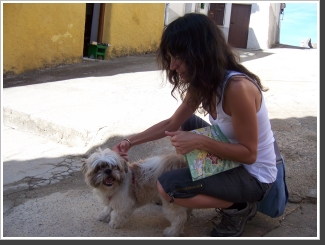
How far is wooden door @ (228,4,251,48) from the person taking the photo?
746 inches

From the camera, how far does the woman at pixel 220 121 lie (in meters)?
2.29

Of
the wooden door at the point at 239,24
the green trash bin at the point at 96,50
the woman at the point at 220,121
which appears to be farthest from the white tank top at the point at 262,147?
the wooden door at the point at 239,24

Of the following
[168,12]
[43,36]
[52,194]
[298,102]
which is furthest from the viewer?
[168,12]

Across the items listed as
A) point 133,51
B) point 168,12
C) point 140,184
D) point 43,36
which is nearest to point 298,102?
point 140,184

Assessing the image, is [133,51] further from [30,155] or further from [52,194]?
[52,194]

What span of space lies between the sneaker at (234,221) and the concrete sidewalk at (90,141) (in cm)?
11

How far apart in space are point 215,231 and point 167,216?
0.35m

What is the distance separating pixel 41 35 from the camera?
330 inches

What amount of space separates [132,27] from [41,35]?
3163mm

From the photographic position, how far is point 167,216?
2.77 m

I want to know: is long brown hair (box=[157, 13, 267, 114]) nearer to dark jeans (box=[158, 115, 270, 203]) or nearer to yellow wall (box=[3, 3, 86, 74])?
dark jeans (box=[158, 115, 270, 203])

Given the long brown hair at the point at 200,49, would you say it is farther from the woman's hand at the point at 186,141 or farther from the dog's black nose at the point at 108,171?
the dog's black nose at the point at 108,171

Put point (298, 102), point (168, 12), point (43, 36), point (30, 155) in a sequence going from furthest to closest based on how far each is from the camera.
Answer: point (168, 12)
point (43, 36)
point (298, 102)
point (30, 155)

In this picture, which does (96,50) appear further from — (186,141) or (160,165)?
(186,141)
